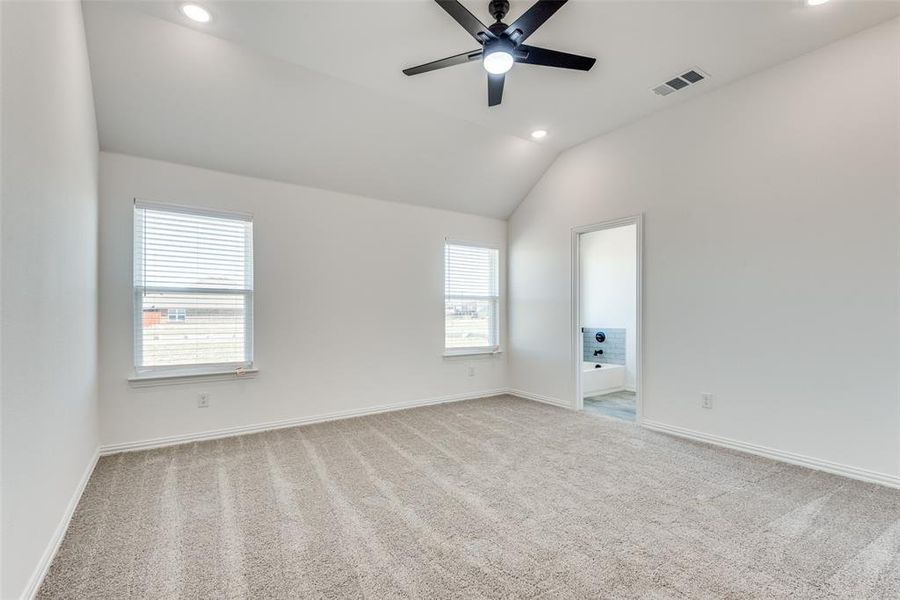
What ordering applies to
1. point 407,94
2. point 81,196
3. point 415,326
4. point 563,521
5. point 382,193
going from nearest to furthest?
point 563,521
point 81,196
point 407,94
point 382,193
point 415,326

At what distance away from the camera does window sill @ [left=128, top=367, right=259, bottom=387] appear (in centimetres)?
341

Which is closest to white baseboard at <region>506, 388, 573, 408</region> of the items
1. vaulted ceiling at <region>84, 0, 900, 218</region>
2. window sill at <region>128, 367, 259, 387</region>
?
vaulted ceiling at <region>84, 0, 900, 218</region>

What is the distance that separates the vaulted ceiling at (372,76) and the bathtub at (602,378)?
3026 millimetres

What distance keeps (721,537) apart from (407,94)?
148 inches

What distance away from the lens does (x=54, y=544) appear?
6.44ft

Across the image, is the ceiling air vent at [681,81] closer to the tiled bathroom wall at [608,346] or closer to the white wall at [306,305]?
the white wall at [306,305]

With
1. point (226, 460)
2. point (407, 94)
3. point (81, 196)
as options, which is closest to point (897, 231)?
point (407, 94)

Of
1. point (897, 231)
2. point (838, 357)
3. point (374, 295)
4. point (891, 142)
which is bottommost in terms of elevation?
point (838, 357)

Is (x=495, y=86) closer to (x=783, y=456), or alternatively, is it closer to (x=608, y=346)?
(x=783, y=456)

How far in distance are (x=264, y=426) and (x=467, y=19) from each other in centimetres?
377

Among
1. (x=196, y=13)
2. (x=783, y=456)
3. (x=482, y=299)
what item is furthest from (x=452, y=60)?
(x=783, y=456)

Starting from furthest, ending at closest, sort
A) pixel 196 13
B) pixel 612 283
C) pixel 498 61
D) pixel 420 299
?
pixel 612 283
pixel 420 299
pixel 196 13
pixel 498 61

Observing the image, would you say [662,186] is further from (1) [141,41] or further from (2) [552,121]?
(1) [141,41]

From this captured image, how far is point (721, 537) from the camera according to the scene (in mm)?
2094
